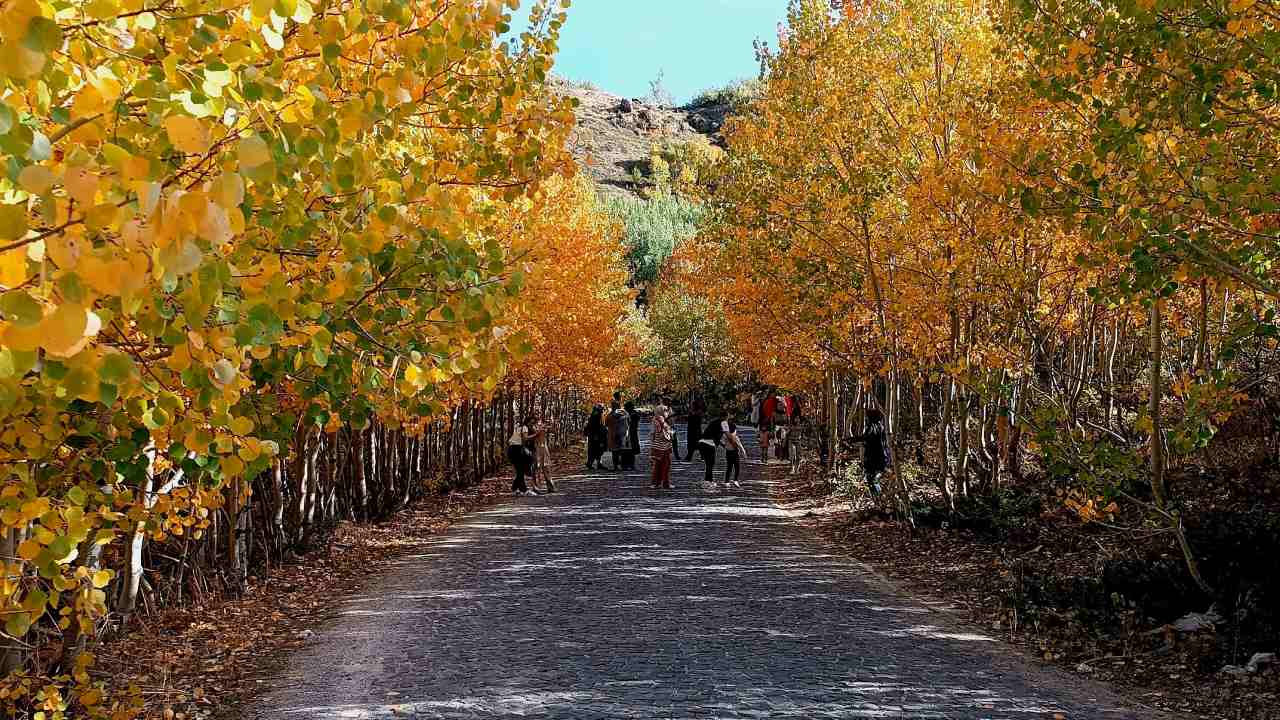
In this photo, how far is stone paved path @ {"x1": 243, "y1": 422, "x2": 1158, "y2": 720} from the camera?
724cm

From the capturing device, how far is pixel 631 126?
→ 173 metres

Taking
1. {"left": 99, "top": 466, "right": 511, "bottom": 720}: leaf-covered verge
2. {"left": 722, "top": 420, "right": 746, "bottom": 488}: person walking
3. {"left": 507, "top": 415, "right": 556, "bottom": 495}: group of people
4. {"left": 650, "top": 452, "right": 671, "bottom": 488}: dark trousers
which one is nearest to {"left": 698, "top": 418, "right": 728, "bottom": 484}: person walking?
{"left": 722, "top": 420, "right": 746, "bottom": 488}: person walking

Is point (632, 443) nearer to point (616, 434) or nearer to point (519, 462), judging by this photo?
point (616, 434)

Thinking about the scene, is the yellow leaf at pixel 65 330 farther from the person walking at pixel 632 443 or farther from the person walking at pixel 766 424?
the person walking at pixel 766 424

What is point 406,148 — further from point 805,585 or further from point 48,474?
point 805,585

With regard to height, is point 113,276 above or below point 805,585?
above

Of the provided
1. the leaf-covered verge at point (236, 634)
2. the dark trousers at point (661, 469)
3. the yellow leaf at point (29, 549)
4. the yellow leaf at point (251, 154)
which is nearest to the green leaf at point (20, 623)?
the yellow leaf at point (29, 549)

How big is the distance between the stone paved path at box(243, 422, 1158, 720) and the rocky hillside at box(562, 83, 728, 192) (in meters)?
140

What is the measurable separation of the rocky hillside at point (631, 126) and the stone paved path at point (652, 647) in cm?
13993

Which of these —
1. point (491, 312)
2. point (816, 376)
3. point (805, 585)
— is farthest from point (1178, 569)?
point (816, 376)

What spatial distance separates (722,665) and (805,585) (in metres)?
3.75

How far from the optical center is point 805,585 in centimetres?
1172

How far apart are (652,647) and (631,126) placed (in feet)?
556

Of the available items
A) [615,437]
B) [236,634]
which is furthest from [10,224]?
[615,437]
